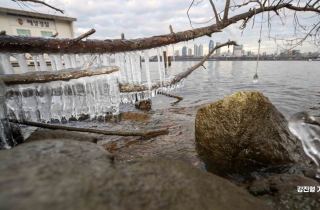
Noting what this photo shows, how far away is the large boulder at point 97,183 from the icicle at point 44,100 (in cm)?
303

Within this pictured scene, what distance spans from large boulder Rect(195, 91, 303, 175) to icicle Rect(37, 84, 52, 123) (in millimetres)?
4050

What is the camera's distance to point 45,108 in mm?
4441

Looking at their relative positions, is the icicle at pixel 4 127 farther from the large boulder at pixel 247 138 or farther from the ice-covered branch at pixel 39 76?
the large boulder at pixel 247 138

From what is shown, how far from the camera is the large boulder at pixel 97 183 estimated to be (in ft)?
2.93

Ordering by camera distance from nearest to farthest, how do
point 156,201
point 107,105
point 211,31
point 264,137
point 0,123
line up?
point 156,201, point 0,123, point 264,137, point 211,31, point 107,105

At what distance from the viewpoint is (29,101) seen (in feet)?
13.0

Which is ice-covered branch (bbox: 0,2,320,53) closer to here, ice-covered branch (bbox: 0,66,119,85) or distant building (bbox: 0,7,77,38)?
ice-covered branch (bbox: 0,66,119,85)

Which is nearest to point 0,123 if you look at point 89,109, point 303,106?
point 89,109

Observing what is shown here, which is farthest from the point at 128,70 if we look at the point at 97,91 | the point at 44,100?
the point at 44,100

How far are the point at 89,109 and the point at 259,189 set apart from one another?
5.51 m

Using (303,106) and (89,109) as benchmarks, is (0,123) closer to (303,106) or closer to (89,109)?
(89,109)

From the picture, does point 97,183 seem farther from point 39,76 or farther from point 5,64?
point 5,64

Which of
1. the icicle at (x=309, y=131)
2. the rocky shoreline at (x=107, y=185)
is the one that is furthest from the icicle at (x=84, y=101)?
the icicle at (x=309, y=131)

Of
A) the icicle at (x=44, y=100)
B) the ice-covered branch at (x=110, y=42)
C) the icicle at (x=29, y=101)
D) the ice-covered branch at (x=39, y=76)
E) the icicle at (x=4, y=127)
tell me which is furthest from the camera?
the icicle at (x=44, y=100)
